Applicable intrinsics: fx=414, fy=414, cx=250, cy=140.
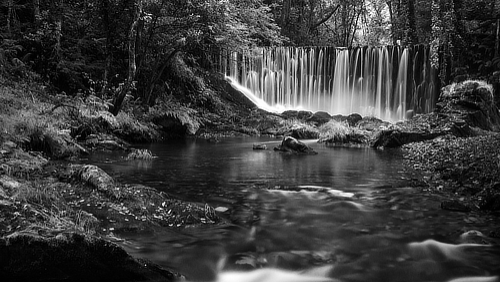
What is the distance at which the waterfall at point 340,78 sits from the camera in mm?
24625

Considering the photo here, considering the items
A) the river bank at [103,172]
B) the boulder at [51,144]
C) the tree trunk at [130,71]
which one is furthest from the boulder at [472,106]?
the boulder at [51,144]

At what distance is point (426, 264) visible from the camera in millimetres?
4621

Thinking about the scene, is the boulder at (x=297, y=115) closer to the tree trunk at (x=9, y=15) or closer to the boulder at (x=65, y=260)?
the tree trunk at (x=9, y=15)

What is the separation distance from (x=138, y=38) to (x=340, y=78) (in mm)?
14258

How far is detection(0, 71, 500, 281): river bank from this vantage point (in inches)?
135

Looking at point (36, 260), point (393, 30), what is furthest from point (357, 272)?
point (393, 30)

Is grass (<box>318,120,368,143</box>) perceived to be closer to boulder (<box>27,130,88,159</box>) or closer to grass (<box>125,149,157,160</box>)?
grass (<box>125,149,157,160</box>)

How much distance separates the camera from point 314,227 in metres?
5.82

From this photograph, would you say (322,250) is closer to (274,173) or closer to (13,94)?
(274,173)

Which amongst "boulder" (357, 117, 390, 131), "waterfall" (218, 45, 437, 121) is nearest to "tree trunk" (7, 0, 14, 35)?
"waterfall" (218, 45, 437, 121)

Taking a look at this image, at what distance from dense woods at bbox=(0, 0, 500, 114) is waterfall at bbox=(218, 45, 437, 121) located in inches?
73.9

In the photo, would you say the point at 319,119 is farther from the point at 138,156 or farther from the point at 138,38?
the point at 138,156

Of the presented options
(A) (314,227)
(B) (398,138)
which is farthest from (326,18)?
(A) (314,227)

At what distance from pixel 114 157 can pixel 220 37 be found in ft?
34.0
